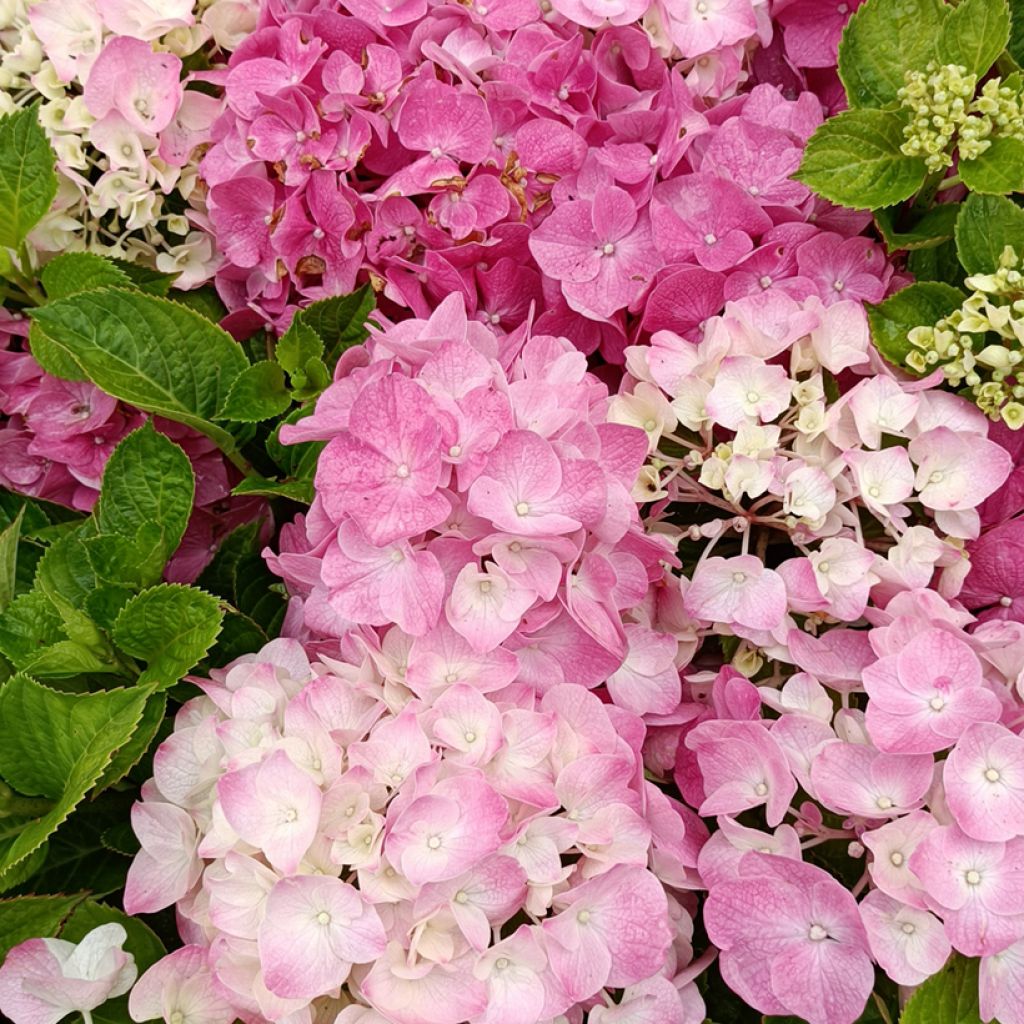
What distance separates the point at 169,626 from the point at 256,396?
7.8 inches

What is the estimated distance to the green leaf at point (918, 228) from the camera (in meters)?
0.84

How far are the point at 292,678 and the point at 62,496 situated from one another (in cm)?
35

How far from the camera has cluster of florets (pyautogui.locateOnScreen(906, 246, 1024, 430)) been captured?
2.45ft

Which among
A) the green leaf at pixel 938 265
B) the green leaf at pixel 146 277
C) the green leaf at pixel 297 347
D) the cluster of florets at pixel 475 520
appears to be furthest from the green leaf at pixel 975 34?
the green leaf at pixel 146 277

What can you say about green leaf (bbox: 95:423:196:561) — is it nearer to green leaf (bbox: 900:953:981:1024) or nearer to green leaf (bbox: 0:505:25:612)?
green leaf (bbox: 0:505:25:612)

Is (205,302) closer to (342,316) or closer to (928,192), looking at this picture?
(342,316)

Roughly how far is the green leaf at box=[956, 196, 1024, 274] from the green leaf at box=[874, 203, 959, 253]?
0.04 m

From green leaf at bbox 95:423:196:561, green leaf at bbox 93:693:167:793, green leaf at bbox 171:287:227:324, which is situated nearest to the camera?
green leaf at bbox 93:693:167:793

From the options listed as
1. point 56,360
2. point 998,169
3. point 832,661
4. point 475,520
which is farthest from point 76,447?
point 998,169

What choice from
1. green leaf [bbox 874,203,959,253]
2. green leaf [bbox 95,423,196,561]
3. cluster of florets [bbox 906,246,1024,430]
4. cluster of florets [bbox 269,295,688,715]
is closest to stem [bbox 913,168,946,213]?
green leaf [bbox 874,203,959,253]

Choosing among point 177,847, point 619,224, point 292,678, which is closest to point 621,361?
point 619,224

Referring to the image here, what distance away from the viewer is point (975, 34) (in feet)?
2.63

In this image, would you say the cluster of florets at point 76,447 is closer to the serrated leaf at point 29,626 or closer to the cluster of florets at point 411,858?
the serrated leaf at point 29,626

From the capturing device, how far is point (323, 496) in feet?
2.23
